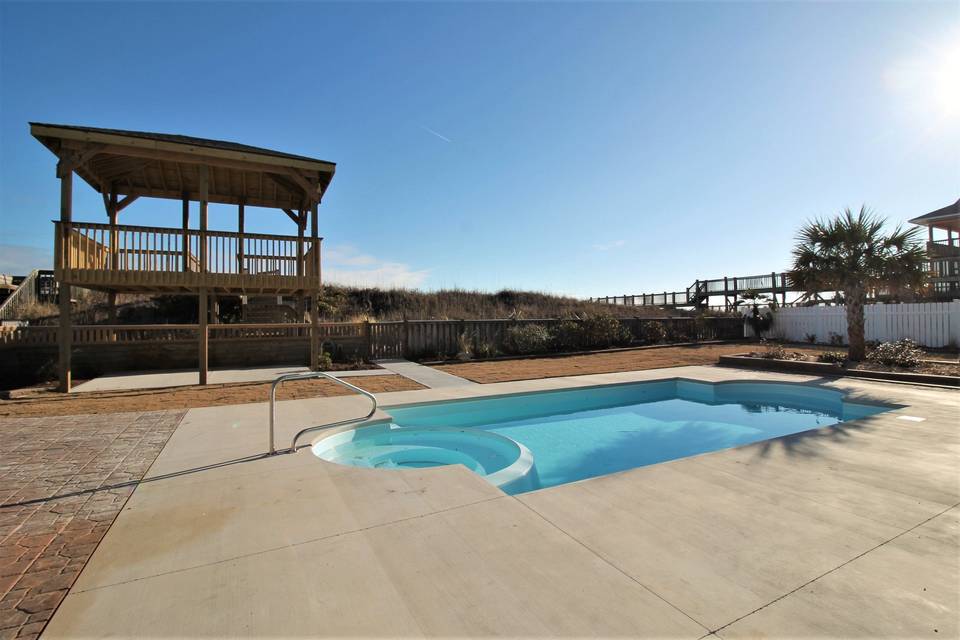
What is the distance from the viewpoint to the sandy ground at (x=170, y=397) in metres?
6.86

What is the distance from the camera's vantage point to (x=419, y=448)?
5840 mm

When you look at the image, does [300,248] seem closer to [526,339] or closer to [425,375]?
[425,375]

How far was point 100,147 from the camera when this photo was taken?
28.7 feet

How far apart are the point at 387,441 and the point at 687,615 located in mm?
4587

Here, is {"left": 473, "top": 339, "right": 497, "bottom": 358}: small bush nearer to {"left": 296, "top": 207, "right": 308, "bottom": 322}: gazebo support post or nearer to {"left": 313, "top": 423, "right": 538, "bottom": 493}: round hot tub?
{"left": 296, "top": 207, "right": 308, "bottom": 322}: gazebo support post

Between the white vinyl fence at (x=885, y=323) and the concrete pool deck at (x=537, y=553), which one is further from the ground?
the white vinyl fence at (x=885, y=323)

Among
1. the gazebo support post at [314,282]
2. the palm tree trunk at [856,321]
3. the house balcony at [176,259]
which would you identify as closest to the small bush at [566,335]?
the palm tree trunk at [856,321]

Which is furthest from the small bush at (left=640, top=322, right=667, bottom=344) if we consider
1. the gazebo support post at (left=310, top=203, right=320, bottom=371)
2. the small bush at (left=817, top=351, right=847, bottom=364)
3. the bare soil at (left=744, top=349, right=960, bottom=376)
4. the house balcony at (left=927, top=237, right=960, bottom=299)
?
the gazebo support post at (left=310, top=203, right=320, bottom=371)

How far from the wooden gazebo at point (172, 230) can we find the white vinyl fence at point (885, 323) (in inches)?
776

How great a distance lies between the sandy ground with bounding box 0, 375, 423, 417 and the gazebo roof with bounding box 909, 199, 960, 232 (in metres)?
25.2

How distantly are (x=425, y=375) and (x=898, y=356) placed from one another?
11.5m

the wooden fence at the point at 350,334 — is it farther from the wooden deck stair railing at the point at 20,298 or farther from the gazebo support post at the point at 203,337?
the wooden deck stair railing at the point at 20,298

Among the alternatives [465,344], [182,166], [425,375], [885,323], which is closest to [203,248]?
[182,166]

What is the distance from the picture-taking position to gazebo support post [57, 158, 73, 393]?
27.9 ft
